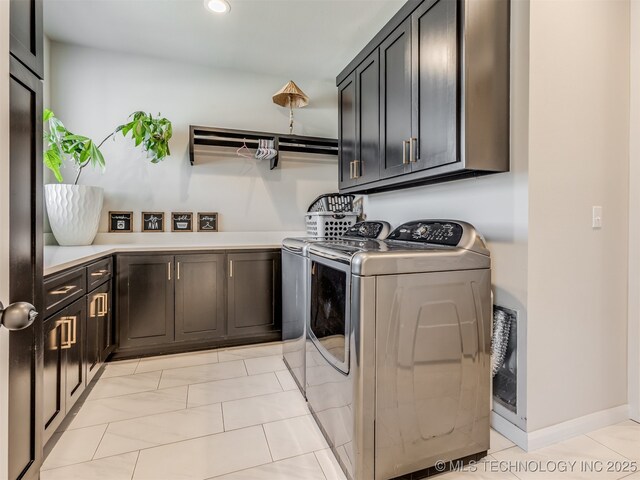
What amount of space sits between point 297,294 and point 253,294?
0.90 meters

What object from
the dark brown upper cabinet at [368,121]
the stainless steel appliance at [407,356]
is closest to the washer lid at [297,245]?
the stainless steel appliance at [407,356]

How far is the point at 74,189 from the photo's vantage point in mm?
2609

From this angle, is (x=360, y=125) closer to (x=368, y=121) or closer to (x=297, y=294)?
(x=368, y=121)

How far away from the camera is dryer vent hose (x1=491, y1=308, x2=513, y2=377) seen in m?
1.69

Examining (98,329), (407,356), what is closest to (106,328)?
(98,329)

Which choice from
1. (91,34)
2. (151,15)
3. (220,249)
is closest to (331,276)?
(220,249)

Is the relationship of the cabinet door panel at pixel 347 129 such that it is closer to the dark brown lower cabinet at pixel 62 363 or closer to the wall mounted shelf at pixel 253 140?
the wall mounted shelf at pixel 253 140

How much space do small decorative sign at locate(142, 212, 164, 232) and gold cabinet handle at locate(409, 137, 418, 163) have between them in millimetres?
2417

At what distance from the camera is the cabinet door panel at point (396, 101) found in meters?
1.95

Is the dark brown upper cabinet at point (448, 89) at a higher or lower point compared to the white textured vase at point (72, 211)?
higher

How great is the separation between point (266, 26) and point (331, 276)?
2.22 m

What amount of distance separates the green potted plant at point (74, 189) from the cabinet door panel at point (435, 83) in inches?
88.3

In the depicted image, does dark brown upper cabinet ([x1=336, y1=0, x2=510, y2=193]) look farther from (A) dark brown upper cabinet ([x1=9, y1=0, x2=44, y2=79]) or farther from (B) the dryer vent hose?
(A) dark brown upper cabinet ([x1=9, y1=0, x2=44, y2=79])

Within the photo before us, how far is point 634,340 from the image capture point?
A: 1833 millimetres
